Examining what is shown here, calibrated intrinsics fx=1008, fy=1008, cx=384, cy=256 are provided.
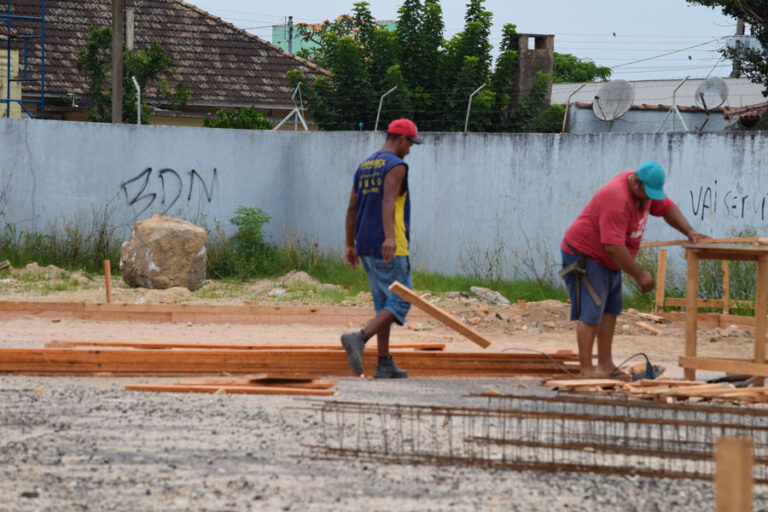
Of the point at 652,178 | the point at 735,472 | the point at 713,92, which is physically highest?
the point at 713,92

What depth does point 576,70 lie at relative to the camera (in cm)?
4997

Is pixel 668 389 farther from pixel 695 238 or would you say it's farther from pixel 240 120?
pixel 240 120

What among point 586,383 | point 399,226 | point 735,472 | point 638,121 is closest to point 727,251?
point 586,383

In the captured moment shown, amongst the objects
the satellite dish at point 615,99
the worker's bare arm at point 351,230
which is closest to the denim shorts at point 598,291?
the worker's bare arm at point 351,230

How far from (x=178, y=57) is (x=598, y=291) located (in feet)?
62.1

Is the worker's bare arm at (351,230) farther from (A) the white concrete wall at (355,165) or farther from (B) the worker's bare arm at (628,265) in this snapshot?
(A) the white concrete wall at (355,165)

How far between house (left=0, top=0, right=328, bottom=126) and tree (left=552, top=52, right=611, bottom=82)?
86.6ft

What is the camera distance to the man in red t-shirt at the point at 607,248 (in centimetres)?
688

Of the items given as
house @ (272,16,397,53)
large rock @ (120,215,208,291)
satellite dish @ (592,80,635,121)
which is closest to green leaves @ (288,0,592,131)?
satellite dish @ (592,80,635,121)

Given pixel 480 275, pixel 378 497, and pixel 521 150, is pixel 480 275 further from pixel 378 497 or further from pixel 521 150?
pixel 378 497

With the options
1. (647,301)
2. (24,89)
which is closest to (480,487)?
(647,301)

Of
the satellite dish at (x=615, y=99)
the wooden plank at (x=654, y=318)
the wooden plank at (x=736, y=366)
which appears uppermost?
the satellite dish at (x=615, y=99)

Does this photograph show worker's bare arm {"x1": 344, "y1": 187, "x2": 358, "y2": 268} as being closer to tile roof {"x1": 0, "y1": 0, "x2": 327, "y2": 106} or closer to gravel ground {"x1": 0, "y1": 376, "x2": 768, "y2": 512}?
gravel ground {"x1": 0, "y1": 376, "x2": 768, "y2": 512}

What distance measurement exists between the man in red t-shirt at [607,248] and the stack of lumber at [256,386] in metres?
1.85
